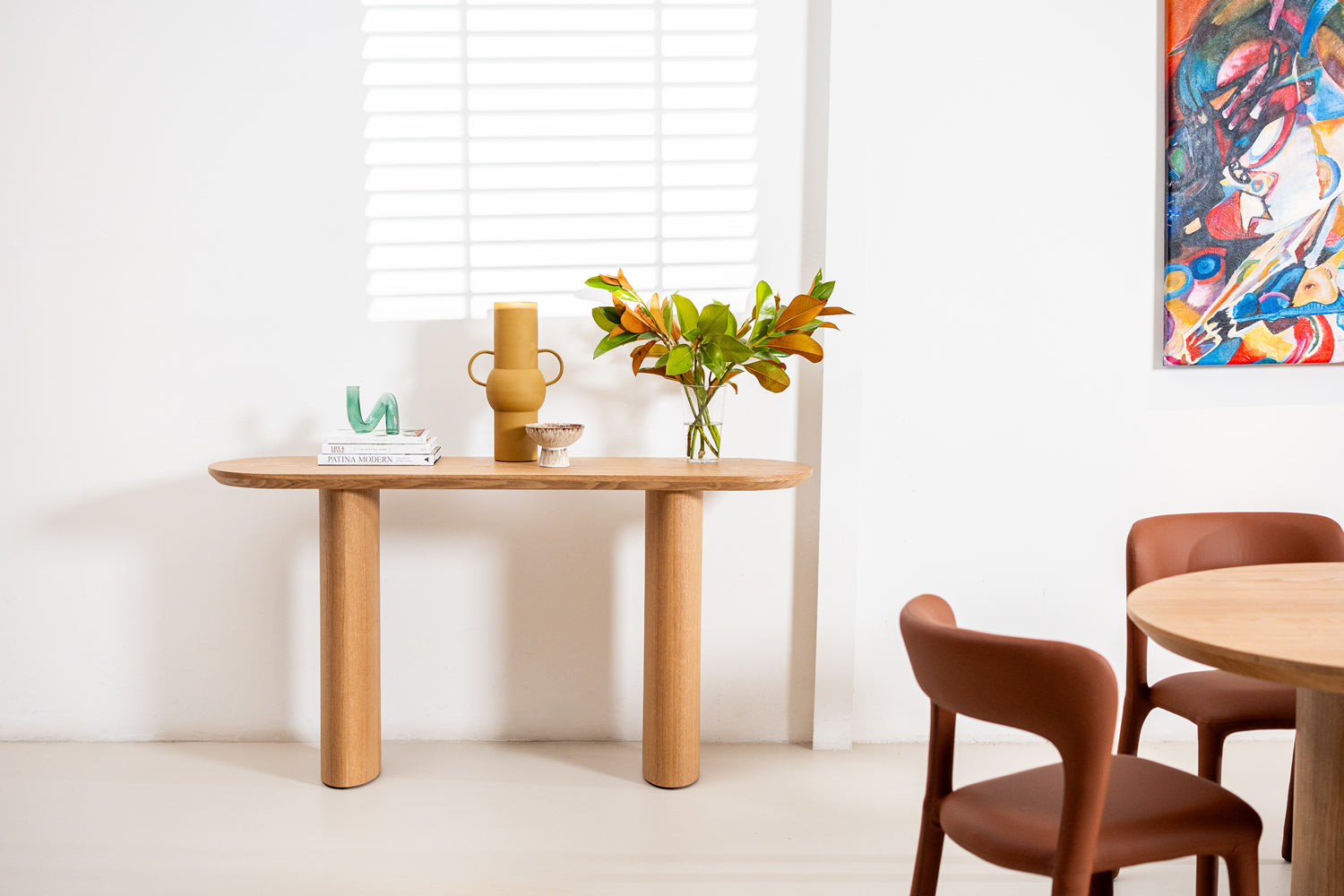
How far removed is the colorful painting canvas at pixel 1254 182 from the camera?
3094 millimetres

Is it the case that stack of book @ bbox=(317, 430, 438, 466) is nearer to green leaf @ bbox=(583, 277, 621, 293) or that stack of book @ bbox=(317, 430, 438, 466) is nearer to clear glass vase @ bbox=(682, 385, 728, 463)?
green leaf @ bbox=(583, 277, 621, 293)

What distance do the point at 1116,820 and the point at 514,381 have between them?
1.89 metres

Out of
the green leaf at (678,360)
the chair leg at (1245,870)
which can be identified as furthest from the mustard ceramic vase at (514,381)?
the chair leg at (1245,870)

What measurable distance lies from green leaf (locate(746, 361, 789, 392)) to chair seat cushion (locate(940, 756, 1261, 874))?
137 centimetres

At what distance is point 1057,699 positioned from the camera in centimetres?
143

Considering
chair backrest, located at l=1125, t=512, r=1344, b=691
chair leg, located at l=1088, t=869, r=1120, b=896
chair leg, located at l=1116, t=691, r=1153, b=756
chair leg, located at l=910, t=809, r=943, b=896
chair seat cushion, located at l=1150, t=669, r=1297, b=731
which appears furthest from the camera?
chair backrest, located at l=1125, t=512, r=1344, b=691

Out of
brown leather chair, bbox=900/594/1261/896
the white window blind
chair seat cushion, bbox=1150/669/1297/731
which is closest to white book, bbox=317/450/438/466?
the white window blind

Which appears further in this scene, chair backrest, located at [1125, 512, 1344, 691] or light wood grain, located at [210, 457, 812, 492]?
light wood grain, located at [210, 457, 812, 492]

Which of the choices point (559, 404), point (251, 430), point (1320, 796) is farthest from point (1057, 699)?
point (251, 430)

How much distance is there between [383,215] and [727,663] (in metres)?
1.81

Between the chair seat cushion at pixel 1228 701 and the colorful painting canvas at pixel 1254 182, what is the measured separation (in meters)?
1.23

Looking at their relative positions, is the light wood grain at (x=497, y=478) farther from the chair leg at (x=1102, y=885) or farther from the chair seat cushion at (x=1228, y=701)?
the chair leg at (x=1102, y=885)

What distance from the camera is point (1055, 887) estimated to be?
1488 mm

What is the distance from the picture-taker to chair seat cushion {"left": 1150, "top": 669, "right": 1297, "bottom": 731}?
220 cm
